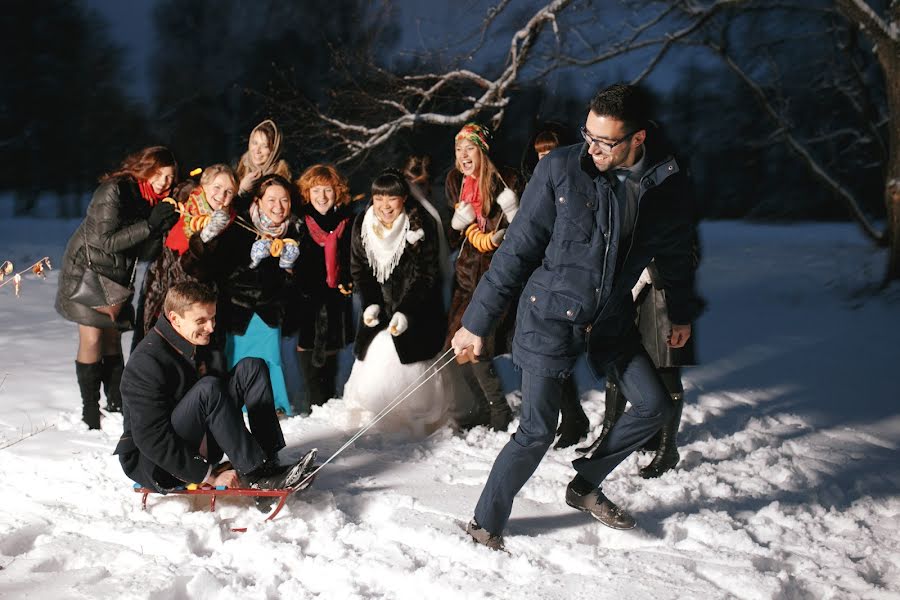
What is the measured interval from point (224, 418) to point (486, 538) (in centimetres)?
126

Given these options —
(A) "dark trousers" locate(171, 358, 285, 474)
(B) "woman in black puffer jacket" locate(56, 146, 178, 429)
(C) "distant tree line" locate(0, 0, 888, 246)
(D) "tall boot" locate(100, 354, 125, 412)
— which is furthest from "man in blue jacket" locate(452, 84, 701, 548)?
(C) "distant tree line" locate(0, 0, 888, 246)

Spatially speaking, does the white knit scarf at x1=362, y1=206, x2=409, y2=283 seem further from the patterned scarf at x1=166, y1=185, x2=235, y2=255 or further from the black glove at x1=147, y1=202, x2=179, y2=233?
the black glove at x1=147, y1=202, x2=179, y2=233

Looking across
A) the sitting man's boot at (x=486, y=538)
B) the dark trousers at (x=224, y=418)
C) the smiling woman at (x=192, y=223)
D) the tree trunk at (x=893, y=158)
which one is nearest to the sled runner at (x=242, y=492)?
the dark trousers at (x=224, y=418)

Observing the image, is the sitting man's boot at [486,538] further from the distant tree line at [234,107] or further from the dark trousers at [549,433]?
the distant tree line at [234,107]

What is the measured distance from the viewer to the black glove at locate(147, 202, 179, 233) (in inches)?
184

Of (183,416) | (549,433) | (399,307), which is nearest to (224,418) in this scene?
(183,416)

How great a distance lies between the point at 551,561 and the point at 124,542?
5.82 ft

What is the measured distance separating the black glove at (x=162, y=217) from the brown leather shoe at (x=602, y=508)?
2.82 metres

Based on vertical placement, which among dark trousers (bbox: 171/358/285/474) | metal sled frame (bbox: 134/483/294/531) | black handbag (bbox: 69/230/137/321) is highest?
black handbag (bbox: 69/230/137/321)

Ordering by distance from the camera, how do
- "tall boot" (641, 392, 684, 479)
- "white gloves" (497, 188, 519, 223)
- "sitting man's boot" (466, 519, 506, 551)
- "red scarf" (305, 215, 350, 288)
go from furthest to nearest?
"red scarf" (305, 215, 350, 288) < "white gloves" (497, 188, 519, 223) < "tall boot" (641, 392, 684, 479) < "sitting man's boot" (466, 519, 506, 551)

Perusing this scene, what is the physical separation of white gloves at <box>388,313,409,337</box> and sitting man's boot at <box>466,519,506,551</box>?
1.72m

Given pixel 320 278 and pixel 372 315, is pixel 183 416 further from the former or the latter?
pixel 320 278

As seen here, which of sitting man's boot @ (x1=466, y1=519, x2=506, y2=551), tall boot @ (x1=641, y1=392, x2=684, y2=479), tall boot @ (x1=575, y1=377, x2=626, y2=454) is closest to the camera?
sitting man's boot @ (x1=466, y1=519, x2=506, y2=551)

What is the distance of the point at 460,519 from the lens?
364 cm
